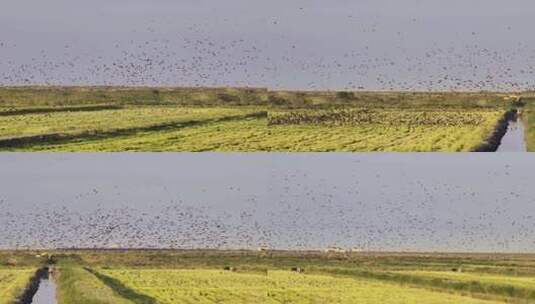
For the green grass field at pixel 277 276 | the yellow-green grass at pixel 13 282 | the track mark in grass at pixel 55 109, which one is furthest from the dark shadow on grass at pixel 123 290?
the track mark in grass at pixel 55 109

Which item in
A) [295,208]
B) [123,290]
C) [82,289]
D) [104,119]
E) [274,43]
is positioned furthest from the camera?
[274,43]

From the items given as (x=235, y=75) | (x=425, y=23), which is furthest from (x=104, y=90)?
(x=425, y=23)

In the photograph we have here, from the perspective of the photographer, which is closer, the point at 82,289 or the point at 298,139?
the point at 82,289

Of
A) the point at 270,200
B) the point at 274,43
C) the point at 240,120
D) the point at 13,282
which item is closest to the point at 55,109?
the point at 240,120

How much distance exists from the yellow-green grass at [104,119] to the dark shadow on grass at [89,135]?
0.04 metres

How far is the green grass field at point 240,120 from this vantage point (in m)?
17.1

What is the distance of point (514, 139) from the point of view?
55.8 ft

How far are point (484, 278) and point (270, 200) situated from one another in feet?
9.07

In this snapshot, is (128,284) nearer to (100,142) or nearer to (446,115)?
(100,142)

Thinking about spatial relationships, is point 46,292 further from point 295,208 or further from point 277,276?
point 295,208

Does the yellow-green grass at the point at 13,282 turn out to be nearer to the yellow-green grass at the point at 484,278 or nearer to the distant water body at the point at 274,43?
the yellow-green grass at the point at 484,278

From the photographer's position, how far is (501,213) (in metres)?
16.7

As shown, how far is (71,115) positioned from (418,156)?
3429 millimetres

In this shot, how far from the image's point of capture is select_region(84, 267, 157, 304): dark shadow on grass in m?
14.6
